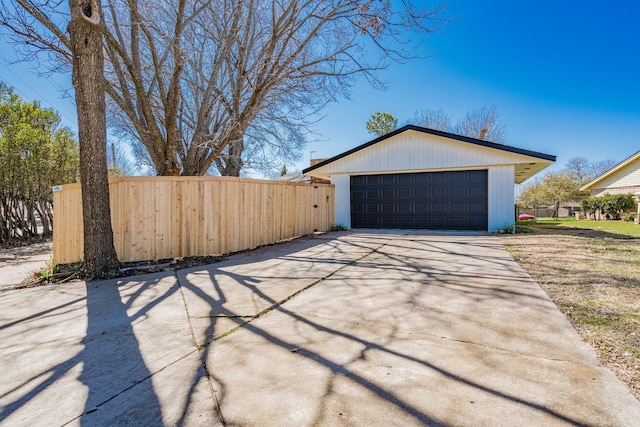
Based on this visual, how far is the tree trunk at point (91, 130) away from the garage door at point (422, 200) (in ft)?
26.7

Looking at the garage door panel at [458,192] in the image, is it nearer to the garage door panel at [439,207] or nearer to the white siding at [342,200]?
the garage door panel at [439,207]

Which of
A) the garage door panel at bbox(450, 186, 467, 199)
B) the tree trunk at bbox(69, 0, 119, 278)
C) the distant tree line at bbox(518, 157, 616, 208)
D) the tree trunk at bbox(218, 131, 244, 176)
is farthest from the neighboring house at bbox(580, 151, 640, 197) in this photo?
the tree trunk at bbox(69, 0, 119, 278)

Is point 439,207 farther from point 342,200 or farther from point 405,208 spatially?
point 342,200

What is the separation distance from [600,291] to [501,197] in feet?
21.9

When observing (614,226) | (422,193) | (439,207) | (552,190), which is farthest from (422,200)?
(552,190)

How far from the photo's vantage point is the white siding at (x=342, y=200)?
11445 millimetres

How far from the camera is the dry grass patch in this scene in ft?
6.79

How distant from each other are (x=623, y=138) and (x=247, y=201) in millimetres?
28822

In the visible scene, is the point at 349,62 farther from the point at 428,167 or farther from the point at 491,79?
the point at 491,79

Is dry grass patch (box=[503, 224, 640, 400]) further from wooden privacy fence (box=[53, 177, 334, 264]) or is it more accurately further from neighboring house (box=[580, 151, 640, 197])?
neighboring house (box=[580, 151, 640, 197])

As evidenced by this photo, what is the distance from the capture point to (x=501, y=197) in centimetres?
943

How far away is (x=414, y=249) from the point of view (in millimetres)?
6547

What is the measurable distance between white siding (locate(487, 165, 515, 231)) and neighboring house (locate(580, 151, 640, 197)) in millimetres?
13166

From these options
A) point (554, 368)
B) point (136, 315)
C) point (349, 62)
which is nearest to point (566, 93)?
point (349, 62)
